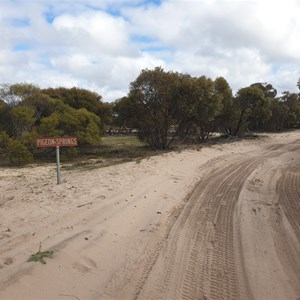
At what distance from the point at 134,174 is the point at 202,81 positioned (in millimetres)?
14632

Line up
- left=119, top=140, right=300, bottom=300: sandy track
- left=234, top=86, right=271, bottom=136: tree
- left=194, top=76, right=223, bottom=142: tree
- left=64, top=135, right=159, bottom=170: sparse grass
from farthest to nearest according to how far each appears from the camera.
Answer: left=234, top=86, right=271, bottom=136: tree, left=194, top=76, right=223, bottom=142: tree, left=64, top=135, right=159, bottom=170: sparse grass, left=119, top=140, right=300, bottom=300: sandy track

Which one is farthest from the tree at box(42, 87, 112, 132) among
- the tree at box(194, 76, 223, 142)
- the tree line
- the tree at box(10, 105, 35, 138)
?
the tree at box(194, 76, 223, 142)

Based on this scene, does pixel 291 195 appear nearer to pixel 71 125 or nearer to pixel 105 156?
pixel 105 156

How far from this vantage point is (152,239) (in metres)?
5.90

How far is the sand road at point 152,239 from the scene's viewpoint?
4.25 meters

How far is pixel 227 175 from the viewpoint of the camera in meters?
11.8

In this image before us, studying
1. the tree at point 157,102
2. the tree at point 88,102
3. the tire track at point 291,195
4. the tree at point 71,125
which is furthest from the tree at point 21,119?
the tire track at point 291,195

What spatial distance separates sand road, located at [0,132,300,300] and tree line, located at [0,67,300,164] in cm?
1429

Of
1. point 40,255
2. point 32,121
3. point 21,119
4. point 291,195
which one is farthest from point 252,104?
point 40,255

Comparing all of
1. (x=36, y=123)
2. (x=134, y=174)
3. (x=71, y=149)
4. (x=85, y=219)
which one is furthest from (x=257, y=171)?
(x=36, y=123)

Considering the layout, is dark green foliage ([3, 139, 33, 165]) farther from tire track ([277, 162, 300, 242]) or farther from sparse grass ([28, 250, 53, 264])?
sparse grass ([28, 250, 53, 264])

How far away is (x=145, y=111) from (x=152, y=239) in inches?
765

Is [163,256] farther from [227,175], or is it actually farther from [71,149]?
[71,149]

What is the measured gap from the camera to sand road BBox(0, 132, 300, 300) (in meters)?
4.25
